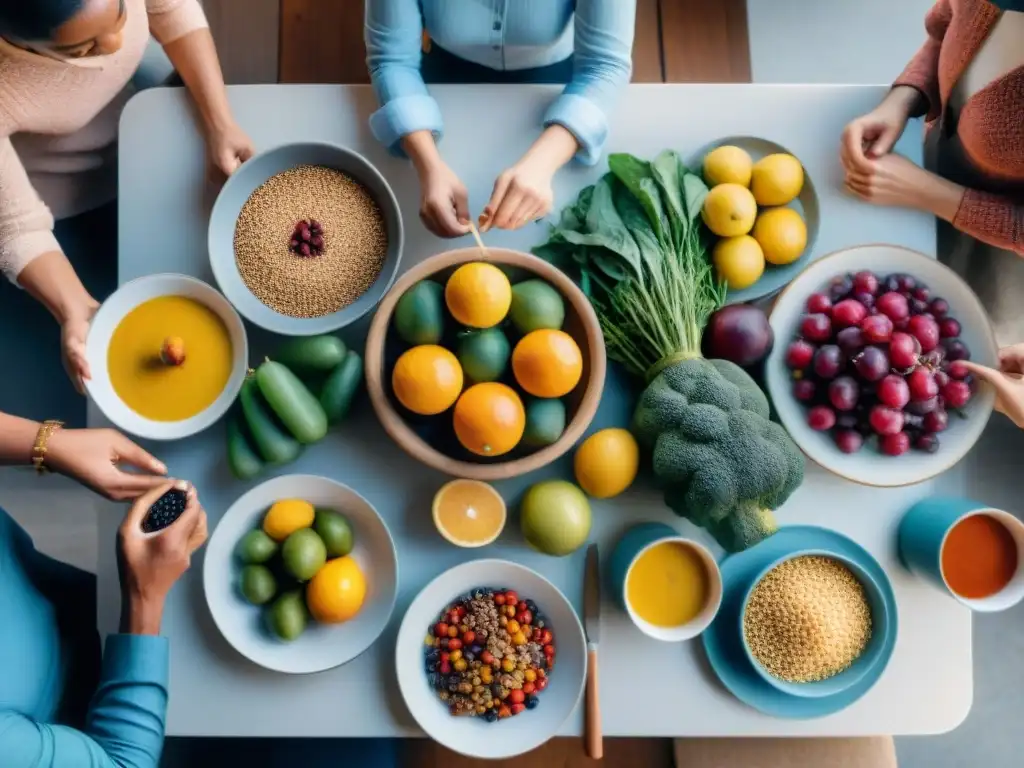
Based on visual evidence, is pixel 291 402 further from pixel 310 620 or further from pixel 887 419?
pixel 887 419

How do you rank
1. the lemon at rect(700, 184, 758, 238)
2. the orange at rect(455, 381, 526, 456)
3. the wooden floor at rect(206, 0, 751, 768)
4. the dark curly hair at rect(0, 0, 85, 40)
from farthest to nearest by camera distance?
the wooden floor at rect(206, 0, 751, 768) < the lemon at rect(700, 184, 758, 238) < the orange at rect(455, 381, 526, 456) < the dark curly hair at rect(0, 0, 85, 40)

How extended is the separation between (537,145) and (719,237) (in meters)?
0.26

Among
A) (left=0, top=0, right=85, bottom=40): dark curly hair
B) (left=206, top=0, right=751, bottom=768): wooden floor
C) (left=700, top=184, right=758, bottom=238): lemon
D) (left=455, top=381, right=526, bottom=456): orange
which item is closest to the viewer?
(left=0, top=0, right=85, bottom=40): dark curly hair

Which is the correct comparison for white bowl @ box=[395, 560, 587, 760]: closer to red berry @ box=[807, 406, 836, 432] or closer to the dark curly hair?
red berry @ box=[807, 406, 836, 432]

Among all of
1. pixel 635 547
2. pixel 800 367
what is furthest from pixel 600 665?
pixel 800 367

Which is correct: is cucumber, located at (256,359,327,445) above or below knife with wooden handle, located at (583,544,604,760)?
above

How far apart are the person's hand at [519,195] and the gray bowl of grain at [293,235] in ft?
0.39

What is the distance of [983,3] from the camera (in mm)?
838

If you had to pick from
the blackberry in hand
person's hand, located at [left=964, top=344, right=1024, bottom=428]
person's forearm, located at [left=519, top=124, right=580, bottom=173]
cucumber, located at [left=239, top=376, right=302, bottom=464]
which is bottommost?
the blackberry in hand

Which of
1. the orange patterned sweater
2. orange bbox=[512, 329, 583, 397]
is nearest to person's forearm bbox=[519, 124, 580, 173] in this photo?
orange bbox=[512, 329, 583, 397]

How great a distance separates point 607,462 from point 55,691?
75 centimetres

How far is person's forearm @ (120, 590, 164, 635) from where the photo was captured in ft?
2.81

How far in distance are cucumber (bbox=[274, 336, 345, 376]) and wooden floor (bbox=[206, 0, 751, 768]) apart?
3.03 ft

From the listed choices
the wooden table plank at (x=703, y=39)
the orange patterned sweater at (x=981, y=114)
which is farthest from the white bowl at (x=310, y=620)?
the wooden table plank at (x=703, y=39)
